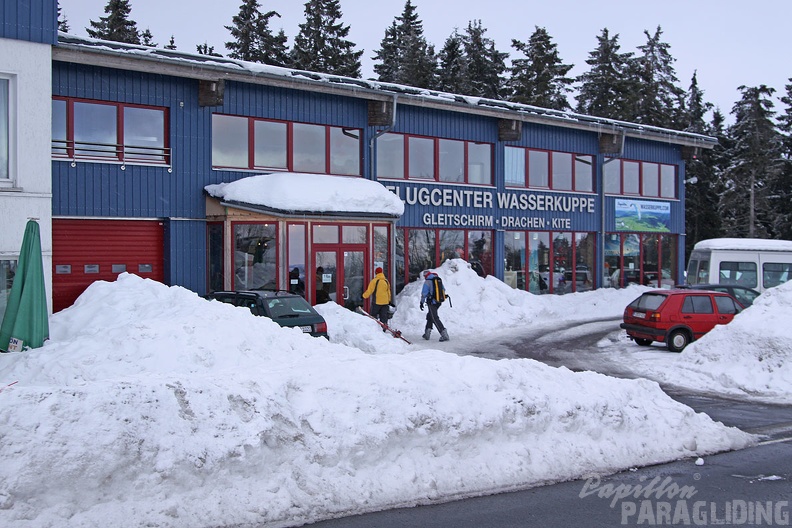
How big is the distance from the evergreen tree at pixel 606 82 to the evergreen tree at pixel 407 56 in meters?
12.2

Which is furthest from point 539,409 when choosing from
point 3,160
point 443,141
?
point 443,141

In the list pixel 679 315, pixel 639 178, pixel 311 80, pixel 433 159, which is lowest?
pixel 679 315

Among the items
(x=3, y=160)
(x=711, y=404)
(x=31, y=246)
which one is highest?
(x=3, y=160)

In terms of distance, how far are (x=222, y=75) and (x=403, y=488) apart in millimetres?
15153

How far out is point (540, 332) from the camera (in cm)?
2206

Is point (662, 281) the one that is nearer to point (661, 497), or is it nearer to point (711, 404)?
point (711, 404)

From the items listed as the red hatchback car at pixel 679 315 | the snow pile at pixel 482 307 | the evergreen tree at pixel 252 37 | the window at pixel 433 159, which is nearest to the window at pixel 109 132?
the window at pixel 433 159

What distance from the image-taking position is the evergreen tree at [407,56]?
5550cm

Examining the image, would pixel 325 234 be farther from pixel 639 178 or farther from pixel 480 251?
pixel 639 178

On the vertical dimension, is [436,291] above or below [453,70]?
below

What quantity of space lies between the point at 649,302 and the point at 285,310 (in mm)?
9289

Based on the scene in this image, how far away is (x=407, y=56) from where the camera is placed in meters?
56.1

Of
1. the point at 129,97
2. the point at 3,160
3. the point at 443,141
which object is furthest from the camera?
the point at 443,141

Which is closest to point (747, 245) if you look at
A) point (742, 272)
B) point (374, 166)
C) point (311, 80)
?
point (742, 272)
